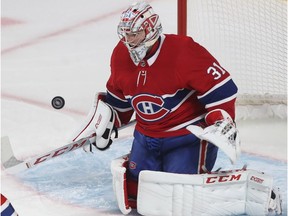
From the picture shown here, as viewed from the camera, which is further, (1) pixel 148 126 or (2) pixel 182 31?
(2) pixel 182 31

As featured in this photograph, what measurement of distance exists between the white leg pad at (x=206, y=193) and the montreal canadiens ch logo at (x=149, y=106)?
17 centimetres

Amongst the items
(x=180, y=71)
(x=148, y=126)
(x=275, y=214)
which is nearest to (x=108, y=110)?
(x=148, y=126)

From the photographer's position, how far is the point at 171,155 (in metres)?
2.09

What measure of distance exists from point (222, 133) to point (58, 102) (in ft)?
4.25

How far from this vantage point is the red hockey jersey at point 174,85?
77.8 inches

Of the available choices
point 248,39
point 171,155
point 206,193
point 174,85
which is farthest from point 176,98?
point 248,39

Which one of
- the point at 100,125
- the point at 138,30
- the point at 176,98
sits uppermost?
the point at 138,30

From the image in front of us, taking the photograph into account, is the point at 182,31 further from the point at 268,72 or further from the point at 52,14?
the point at 52,14

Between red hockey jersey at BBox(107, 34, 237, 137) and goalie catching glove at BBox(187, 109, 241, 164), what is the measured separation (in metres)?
0.05

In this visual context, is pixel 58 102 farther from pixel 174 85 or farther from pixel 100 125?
pixel 174 85

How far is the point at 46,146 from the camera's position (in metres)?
2.76

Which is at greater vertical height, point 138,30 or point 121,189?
point 138,30

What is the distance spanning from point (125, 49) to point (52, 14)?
3.86 feet

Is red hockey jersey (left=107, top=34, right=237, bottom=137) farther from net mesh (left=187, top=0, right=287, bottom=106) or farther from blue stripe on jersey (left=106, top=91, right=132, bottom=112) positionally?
net mesh (left=187, top=0, right=287, bottom=106)
